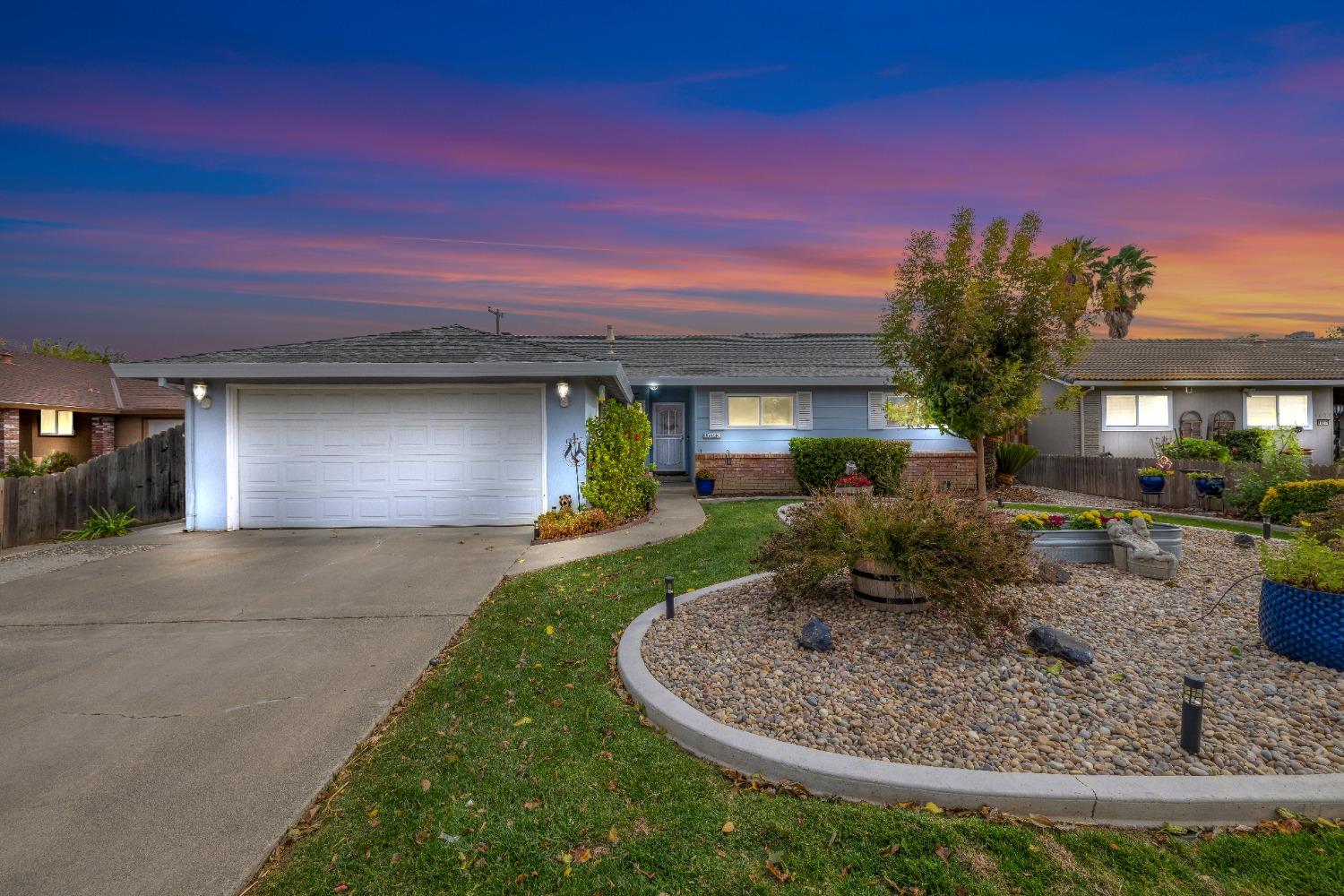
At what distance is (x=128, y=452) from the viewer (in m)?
10.7

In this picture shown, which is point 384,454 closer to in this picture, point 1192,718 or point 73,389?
point 1192,718

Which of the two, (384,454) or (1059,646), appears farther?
(384,454)

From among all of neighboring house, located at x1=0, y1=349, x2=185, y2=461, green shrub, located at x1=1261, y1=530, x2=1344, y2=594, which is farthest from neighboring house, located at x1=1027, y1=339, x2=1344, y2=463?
neighboring house, located at x1=0, y1=349, x2=185, y2=461

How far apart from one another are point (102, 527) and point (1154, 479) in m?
19.2

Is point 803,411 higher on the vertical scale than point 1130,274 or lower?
lower

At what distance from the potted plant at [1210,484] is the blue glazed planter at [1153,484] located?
59 cm

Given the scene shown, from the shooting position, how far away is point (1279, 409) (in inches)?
707

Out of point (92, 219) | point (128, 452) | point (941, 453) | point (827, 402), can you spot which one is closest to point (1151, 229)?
point (941, 453)

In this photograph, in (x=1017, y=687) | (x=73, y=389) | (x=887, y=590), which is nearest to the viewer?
(x=1017, y=687)

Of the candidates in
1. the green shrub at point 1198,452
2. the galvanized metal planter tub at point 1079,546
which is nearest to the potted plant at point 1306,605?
the galvanized metal planter tub at point 1079,546

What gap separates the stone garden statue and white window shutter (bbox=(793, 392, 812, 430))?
9568 millimetres

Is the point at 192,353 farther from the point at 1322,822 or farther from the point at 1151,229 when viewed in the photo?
the point at 1151,229

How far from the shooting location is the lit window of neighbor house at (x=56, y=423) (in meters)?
19.6

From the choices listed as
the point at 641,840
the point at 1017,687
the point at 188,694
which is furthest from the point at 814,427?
the point at 641,840
